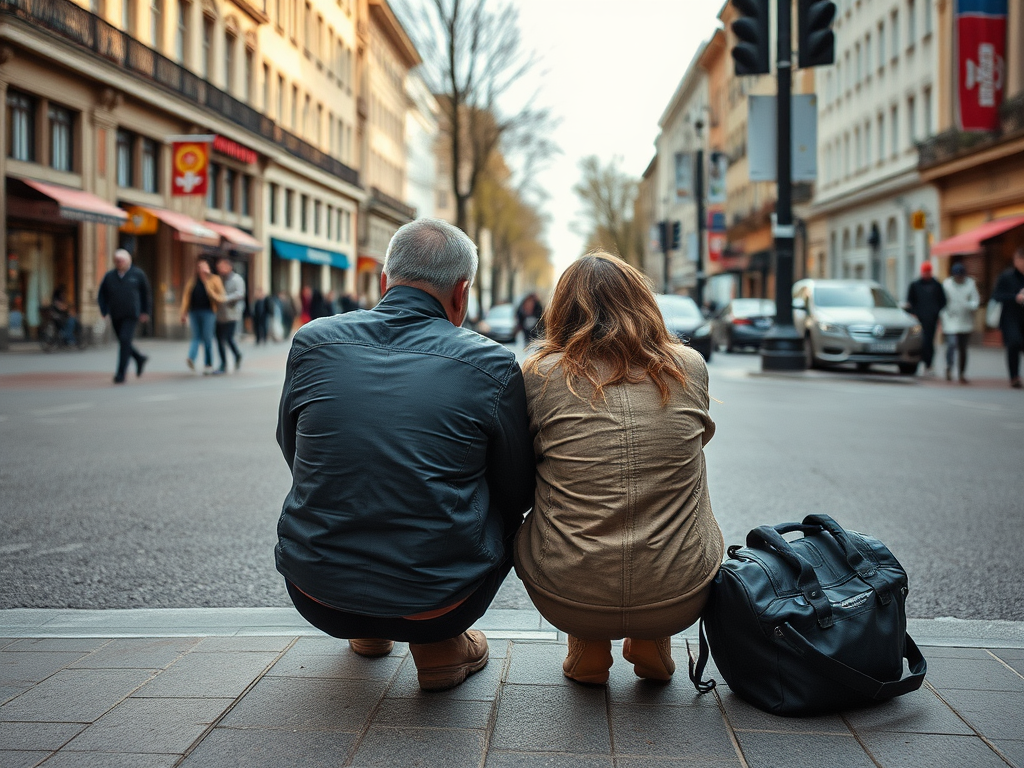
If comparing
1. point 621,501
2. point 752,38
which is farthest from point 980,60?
point 621,501

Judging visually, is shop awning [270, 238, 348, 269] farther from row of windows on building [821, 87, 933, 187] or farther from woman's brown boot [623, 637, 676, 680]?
woman's brown boot [623, 637, 676, 680]

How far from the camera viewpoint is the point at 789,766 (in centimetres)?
266

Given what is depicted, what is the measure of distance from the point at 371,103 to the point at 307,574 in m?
61.0

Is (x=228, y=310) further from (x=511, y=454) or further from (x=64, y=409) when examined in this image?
(x=511, y=454)

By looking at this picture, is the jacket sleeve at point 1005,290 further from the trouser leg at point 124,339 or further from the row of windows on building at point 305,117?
the row of windows on building at point 305,117

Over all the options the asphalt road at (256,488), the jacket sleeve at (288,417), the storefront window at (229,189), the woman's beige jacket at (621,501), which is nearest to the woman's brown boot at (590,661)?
the woman's beige jacket at (621,501)

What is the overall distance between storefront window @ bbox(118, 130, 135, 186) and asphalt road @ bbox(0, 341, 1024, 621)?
17.2 metres

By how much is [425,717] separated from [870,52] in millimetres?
43055

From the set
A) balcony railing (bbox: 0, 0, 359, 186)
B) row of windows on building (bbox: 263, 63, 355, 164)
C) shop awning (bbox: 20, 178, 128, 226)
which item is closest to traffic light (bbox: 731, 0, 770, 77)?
balcony railing (bbox: 0, 0, 359, 186)

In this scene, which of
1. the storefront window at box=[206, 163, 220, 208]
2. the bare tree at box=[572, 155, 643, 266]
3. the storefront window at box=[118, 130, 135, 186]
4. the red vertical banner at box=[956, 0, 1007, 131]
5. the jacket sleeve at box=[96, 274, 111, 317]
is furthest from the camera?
the bare tree at box=[572, 155, 643, 266]

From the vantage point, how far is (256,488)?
22.5ft

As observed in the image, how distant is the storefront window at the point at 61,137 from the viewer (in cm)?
2570

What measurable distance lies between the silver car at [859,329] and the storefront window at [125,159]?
18.9m

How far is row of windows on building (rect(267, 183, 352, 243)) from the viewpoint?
4359 centimetres
